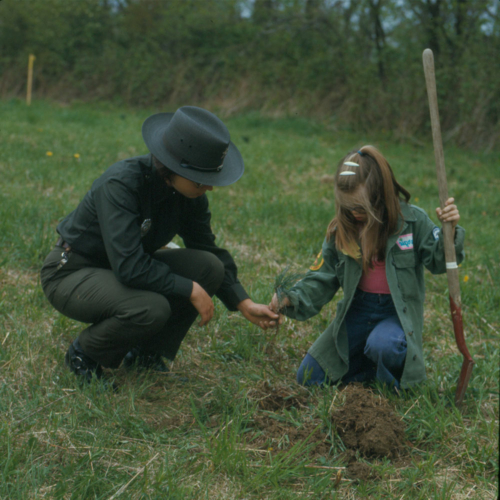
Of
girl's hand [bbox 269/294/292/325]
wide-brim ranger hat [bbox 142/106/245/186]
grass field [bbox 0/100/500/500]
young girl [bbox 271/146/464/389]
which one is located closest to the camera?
grass field [bbox 0/100/500/500]

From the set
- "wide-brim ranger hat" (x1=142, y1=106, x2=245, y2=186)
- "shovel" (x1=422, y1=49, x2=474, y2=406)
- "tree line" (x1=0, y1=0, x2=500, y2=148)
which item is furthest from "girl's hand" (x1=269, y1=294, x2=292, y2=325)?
"tree line" (x1=0, y1=0, x2=500, y2=148)

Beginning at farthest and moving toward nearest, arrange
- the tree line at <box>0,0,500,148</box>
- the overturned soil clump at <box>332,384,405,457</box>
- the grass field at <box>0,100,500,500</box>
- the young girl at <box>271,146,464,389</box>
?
the tree line at <box>0,0,500,148</box> < the young girl at <box>271,146,464,389</box> < the overturned soil clump at <box>332,384,405,457</box> < the grass field at <box>0,100,500,500</box>

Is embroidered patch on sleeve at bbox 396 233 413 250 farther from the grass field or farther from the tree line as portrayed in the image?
the tree line

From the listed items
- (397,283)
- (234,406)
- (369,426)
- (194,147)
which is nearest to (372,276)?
(397,283)

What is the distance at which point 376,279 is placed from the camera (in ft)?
9.30

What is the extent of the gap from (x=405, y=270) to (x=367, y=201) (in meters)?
0.39

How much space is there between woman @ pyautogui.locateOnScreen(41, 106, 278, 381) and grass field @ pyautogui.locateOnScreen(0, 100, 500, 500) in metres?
0.24

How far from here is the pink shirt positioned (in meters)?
2.83

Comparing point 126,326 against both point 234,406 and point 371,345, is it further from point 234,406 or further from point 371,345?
point 371,345

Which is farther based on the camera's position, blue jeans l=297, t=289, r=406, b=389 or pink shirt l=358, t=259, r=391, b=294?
pink shirt l=358, t=259, r=391, b=294

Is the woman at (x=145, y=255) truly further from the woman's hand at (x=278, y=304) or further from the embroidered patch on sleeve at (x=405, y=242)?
the embroidered patch on sleeve at (x=405, y=242)

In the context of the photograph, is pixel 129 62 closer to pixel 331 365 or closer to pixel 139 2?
pixel 139 2

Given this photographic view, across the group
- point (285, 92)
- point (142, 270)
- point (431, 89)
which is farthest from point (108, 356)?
point (285, 92)

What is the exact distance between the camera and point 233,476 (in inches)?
84.1
